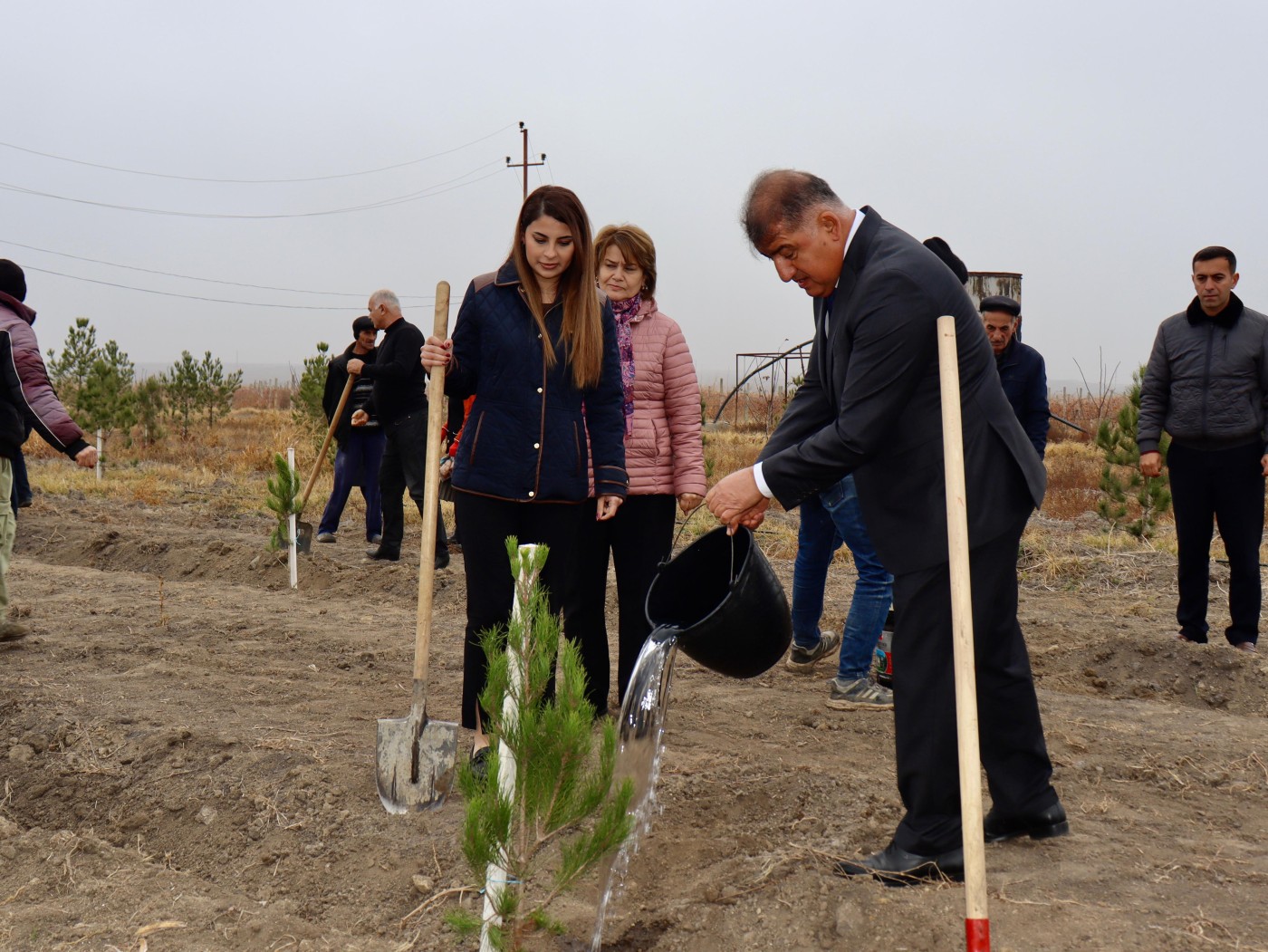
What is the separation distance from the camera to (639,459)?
4.14 m

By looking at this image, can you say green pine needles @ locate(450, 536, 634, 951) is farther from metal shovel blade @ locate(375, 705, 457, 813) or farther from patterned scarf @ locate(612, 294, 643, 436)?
patterned scarf @ locate(612, 294, 643, 436)

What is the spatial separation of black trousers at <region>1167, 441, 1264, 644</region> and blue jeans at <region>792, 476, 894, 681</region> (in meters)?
1.90

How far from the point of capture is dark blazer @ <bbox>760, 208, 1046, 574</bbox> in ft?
8.74

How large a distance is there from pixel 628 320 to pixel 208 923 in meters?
2.40

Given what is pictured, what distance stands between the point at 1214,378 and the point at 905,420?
11.8ft

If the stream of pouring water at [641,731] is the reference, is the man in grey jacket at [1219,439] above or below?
above

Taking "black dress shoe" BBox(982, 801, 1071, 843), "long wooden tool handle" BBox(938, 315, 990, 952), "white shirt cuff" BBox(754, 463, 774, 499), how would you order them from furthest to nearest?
"black dress shoe" BBox(982, 801, 1071, 843)
"white shirt cuff" BBox(754, 463, 774, 499)
"long wooden tool handle" BBox(938, 315, 990, 952)

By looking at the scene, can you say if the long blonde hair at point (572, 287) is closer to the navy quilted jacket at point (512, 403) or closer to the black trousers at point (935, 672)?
the navy quilted jacket at point (512, 403)

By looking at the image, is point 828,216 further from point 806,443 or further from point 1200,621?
point 1200,621

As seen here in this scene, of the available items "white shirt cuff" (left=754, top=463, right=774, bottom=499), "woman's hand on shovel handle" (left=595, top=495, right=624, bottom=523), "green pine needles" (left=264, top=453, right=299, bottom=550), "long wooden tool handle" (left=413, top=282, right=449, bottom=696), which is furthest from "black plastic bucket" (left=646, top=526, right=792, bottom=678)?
"green pine needles" (left=264, top=453, right=299, bottom=550)

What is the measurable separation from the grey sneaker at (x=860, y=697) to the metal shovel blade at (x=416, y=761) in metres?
1.76

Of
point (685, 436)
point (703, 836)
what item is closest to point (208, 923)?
point (703, 836)

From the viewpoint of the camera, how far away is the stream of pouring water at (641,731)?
3.07 meters

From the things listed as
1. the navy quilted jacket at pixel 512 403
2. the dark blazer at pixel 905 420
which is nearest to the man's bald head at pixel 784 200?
the dark blazer at pixel 905 420
